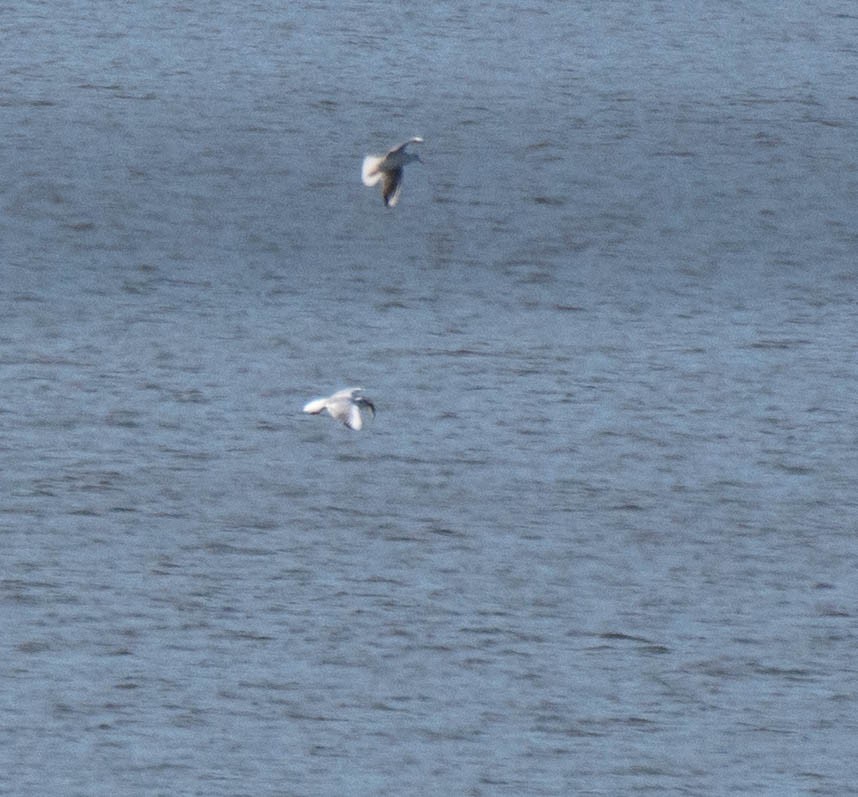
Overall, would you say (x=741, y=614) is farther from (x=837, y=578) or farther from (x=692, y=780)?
(x=692, y=780)

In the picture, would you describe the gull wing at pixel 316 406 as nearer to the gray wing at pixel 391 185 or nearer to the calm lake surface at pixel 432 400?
the calm lake surface at pixel 432 400

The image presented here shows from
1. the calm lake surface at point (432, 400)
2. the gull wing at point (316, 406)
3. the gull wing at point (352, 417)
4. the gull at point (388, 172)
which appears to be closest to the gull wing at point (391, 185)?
the gull at point (388, 172)

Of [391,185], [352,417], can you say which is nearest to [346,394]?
[352,417]

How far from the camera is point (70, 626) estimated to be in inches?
206

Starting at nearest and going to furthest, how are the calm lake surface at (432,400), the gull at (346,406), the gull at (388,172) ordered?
the calm lake surface at (432,400)
the gull at (346,406)
the gull at (388,172)

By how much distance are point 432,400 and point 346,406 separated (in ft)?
1.61

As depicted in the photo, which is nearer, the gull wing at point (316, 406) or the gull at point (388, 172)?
the gull wing at point (316, 406)

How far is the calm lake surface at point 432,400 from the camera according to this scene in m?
4.88

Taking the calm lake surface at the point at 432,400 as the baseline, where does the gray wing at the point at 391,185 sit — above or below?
above

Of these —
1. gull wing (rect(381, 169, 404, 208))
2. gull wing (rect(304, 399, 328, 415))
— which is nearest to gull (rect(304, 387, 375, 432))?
gull wing (rect(304, 399, 328, 415))

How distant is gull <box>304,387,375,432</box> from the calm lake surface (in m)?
0.10

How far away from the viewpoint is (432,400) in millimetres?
6699

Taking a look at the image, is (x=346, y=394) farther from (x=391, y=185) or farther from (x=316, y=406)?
(x=391, y=185)

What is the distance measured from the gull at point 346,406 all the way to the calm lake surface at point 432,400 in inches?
4.1
